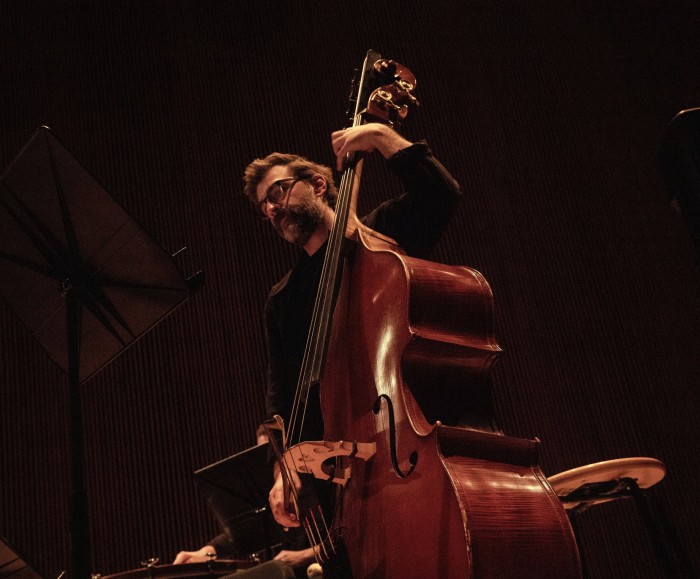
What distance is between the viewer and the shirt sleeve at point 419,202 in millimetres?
1665

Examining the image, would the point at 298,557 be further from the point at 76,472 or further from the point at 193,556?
the point at 76,472

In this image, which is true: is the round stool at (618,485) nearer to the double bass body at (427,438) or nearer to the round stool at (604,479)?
the round stool at (604,479)

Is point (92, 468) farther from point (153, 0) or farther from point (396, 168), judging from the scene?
point (153, 0)

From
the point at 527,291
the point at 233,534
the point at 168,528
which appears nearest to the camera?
the point at 233,534

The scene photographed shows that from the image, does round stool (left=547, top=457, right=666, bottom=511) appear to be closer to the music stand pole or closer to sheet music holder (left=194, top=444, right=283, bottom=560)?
sheet music holder (left=194, top=444, right=283, bottom=560)

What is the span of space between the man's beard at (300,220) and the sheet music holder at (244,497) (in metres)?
0.69

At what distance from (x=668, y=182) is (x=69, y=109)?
10.5ft

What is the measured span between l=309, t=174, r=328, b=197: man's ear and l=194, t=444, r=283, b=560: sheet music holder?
0.79m

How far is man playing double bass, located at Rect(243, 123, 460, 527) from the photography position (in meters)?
1.65

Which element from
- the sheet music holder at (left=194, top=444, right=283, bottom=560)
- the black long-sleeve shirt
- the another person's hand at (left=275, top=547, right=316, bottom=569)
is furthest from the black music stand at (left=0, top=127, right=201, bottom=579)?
the another person's hand at (left=275, top=547, right=316, bottom=569)

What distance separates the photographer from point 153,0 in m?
3.95

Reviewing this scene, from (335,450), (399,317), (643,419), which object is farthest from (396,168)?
(643,419)

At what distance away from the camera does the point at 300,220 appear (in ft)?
6.26

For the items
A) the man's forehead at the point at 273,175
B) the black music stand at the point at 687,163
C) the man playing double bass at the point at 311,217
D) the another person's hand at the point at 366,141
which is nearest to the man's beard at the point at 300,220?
the man playing double bass at the point at 311,217
